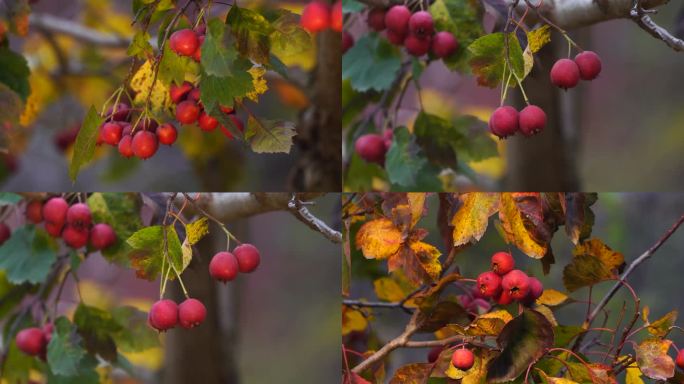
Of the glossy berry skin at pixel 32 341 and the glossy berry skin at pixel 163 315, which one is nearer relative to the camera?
the glossy berry skin at pixel 163 315

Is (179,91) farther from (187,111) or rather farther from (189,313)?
(189,313)

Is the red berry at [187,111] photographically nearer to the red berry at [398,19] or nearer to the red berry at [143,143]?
the red berry at [143,143]

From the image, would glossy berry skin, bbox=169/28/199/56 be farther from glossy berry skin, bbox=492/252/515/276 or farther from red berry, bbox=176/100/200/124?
glossy berry skin, bbox=492/252/515/276

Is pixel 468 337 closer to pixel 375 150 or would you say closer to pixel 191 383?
pixel 375 150

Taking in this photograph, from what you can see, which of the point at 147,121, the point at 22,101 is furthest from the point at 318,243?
the point at 22,101

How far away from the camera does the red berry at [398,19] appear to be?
41.7 inches

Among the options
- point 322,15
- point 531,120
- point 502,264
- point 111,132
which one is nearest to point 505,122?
point 531,120

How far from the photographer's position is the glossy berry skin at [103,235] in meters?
1.09

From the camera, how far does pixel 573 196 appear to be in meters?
1.05

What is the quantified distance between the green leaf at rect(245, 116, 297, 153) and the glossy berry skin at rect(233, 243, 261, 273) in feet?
0.32

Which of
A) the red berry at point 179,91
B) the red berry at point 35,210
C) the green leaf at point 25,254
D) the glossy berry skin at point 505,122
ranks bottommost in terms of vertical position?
the green leaf at point 25,254

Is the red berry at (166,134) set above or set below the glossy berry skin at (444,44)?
below

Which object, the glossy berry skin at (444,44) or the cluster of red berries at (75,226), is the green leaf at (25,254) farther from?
the glossy berry skin at (444,44)

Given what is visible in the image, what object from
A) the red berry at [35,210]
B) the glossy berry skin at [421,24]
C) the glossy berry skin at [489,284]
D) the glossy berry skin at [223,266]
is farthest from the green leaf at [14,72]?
the glossy berry skin at [489,284]
